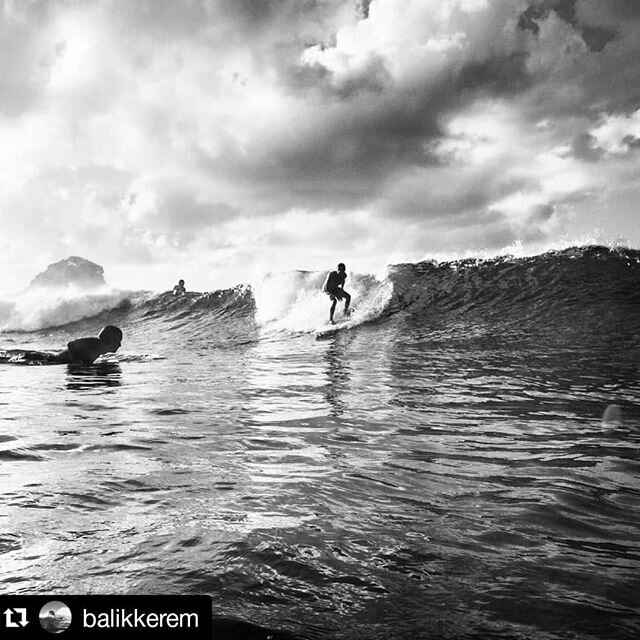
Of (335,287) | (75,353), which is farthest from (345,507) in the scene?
(335,287)

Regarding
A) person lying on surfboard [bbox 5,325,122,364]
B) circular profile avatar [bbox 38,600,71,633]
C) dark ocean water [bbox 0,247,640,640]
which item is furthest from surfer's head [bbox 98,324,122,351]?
circular profile avatar [bbox 38,600,71,633]

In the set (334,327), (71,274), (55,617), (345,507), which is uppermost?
(71,274)

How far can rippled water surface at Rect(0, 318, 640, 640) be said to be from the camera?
5.40ft

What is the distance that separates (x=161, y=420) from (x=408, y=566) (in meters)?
3.58

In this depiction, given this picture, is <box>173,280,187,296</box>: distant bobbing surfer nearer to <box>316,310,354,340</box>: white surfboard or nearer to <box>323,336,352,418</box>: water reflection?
<box>316,310,354,340</box>: white surfboard

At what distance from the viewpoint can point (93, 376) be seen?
28.8 ft

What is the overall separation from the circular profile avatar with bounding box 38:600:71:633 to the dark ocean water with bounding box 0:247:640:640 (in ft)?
0.86

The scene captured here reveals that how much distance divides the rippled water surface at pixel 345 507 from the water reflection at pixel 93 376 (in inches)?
53.4

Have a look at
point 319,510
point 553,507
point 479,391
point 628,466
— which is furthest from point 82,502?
point 479,391

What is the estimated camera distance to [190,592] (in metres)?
1.69

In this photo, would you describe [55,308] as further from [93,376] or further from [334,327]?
[93,376]

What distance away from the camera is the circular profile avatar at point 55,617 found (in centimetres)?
136

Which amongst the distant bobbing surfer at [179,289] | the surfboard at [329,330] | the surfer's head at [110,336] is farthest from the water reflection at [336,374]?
the distant bobbing surfer at [179,289]

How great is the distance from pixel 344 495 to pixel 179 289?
74.8 ft
